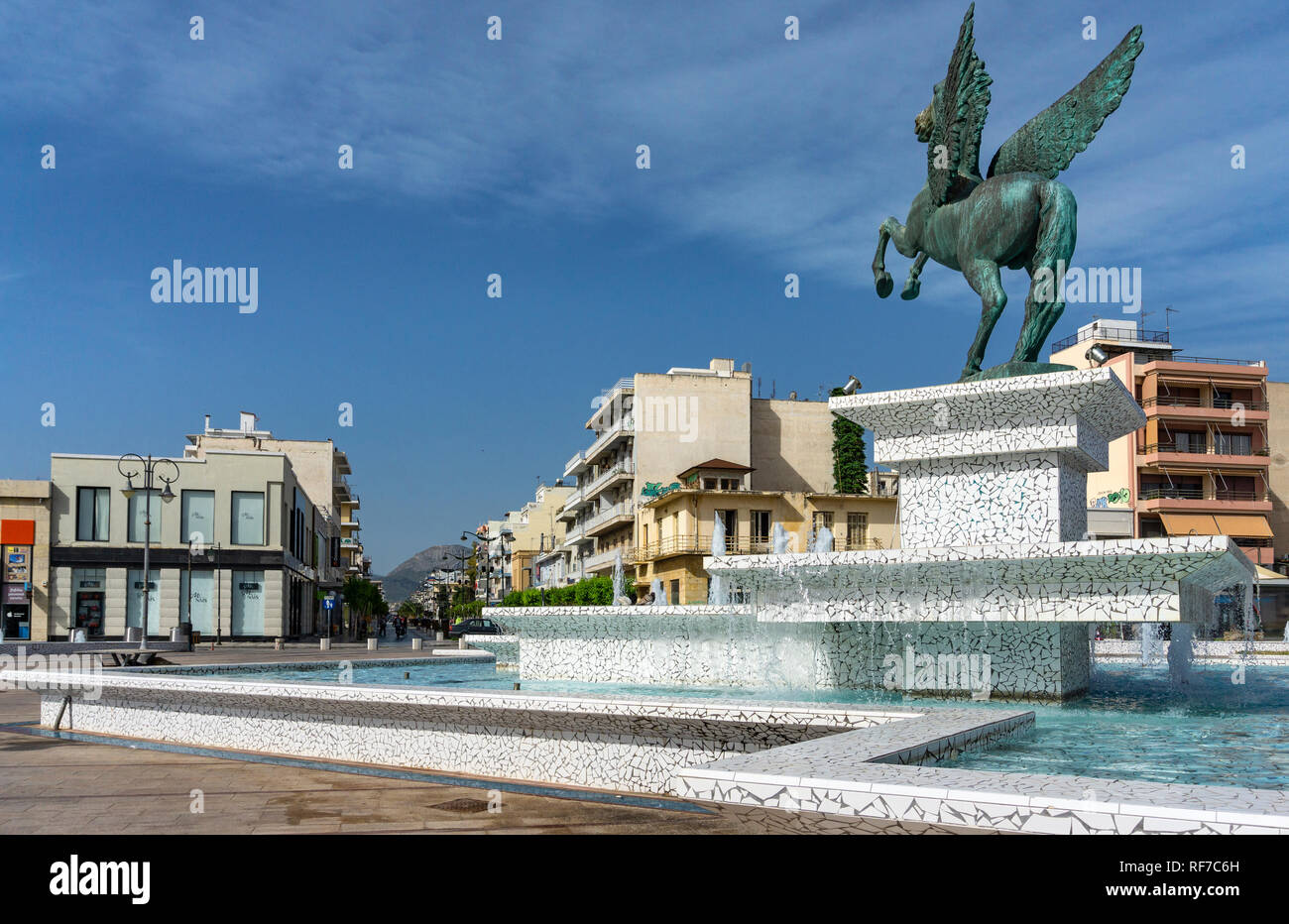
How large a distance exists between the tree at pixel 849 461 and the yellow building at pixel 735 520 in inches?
Result: 66.0

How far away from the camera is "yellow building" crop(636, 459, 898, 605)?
5403cm

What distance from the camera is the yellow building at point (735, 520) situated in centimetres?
5403

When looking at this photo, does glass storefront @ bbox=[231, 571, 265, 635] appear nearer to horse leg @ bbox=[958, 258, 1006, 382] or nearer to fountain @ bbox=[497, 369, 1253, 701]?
fountain @ bbox=[497, 369, 1253, 701]

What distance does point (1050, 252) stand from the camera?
10648 millimetres

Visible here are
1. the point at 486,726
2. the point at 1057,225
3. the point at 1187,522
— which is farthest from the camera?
the point at 1187,522

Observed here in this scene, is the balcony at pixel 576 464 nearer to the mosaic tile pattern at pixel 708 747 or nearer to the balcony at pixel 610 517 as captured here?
the balcony at pixel 610 517

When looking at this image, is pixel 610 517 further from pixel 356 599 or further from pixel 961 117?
pixel 961 117

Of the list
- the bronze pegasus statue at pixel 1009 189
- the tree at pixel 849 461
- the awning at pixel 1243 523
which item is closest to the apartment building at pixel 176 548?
the tree at pixel 849 461

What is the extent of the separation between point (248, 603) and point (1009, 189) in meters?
45.8

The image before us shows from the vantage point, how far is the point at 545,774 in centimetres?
779

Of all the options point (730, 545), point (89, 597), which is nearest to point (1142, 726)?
point (730, 545)

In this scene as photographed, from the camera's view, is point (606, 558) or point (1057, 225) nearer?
point (1057, 225)

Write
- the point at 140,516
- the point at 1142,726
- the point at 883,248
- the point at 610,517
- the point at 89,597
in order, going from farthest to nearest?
1. the point at 610,517
2. the point at 140,516
3. the point at 89,597
4. the point at 883,248
5. the point at 1142,726
